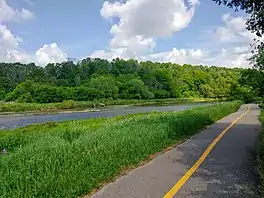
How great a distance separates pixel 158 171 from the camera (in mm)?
7961

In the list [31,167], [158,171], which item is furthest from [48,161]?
[158,171]

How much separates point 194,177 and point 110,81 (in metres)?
122

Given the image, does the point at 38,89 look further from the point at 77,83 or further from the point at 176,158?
the point at 176,158

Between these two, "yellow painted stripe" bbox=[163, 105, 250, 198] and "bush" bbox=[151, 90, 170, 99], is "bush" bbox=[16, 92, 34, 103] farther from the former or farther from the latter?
"yellow painted stripe" bbox=[163, 105, 250, 198]

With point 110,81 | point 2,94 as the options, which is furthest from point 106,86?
point 2,94

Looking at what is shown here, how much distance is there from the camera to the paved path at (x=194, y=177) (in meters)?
6.19

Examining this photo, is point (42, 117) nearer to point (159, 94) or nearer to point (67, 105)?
point (67, 105)

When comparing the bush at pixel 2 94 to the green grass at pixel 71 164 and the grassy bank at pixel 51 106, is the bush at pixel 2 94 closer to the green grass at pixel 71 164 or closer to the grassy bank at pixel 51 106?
the grassy bank at pixel 51 106

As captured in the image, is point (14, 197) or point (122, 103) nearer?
point (14, 197)

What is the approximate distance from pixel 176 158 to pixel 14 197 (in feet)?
17.5

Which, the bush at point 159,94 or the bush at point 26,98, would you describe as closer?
Answer: the bush at point 26,98

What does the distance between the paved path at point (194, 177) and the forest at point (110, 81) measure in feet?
279

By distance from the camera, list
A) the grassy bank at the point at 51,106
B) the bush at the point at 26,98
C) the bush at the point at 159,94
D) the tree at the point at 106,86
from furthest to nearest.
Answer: the bush at the point at 159,94
the tree at the point at 106,86
the bush at the point at 26,98
the grassy bank at the point at 51,106

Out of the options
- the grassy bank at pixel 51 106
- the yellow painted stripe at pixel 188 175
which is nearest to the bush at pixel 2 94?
the grassy bank at pixel 51 106
